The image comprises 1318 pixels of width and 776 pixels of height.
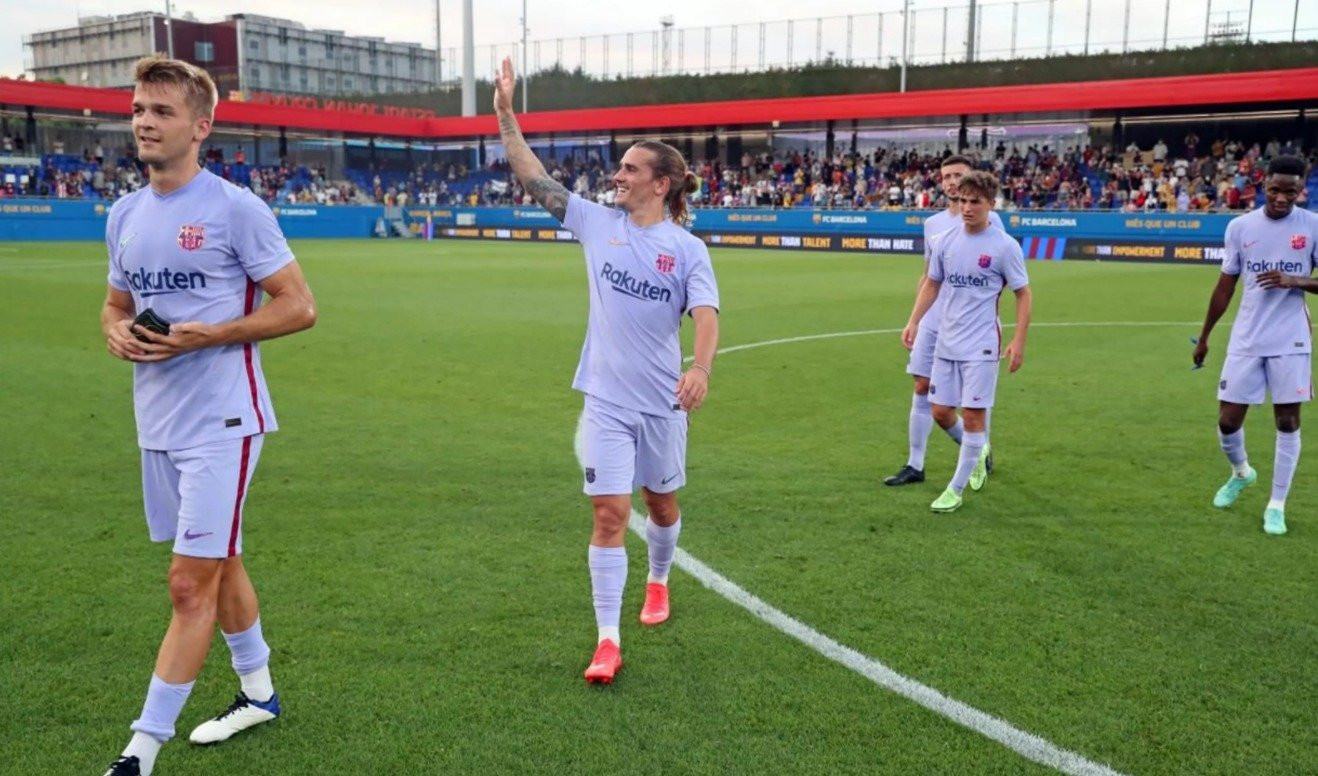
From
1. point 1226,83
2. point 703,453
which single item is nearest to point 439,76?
point 1226,83

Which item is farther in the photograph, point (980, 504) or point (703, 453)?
point (703, 453)

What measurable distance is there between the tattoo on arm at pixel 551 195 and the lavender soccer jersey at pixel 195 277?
1.45 metres

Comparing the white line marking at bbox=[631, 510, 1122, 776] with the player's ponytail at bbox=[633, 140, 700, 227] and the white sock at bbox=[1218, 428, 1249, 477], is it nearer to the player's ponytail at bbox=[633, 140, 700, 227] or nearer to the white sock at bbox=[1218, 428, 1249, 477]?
the player's ponytail at bbox=[633, 140, 700, 227]

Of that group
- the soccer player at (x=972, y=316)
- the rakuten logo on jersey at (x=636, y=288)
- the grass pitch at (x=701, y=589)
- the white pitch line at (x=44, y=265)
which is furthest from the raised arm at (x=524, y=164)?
the white pitch line at (x=44, y=265)

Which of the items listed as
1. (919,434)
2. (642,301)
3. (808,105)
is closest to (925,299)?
(919,434)

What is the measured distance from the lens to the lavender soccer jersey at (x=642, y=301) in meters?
4.56

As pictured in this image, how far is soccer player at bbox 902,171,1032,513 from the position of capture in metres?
7.02

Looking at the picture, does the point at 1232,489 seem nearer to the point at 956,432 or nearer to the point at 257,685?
the point at 956,432

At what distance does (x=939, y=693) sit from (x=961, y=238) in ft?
12.6

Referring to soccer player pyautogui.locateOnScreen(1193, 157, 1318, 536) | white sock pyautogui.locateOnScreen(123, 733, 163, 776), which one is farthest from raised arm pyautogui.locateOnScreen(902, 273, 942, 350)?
white sock pyautogui.locateOnScreen(123, 733, 163, 776)

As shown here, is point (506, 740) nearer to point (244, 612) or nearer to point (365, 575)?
point (244, 612)

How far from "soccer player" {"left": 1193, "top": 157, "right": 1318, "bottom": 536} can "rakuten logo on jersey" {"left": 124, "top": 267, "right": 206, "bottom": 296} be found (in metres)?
5.98

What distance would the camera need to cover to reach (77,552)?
5.75 meters

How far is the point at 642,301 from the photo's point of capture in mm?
4570
